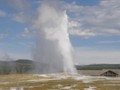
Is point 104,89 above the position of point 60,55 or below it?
below

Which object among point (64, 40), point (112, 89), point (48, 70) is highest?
point (64, 40)

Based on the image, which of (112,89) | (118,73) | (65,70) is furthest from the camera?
(65,70)

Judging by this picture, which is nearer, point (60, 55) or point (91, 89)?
point (91, 89)

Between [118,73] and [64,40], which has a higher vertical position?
[64,40]

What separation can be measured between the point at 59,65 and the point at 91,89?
105m

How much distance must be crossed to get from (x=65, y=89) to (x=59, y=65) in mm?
105444

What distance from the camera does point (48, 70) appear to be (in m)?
164

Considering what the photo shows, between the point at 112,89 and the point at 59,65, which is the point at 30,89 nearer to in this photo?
the point at 112,89

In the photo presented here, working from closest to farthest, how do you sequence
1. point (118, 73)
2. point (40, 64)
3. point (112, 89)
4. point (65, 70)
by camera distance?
point (112, 89), point (118, 73), point (65, 70), point (40, 64)

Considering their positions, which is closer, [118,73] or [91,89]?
[91,89]

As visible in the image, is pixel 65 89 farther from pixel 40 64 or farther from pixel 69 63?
pixel 40 64

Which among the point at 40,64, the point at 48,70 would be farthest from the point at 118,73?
the point at 40,64

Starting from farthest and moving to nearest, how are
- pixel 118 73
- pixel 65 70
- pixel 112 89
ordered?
pixel 65 70 → pixel 118 73 → pixel 112 89

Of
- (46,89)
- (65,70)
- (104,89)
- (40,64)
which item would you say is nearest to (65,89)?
(46,89)
